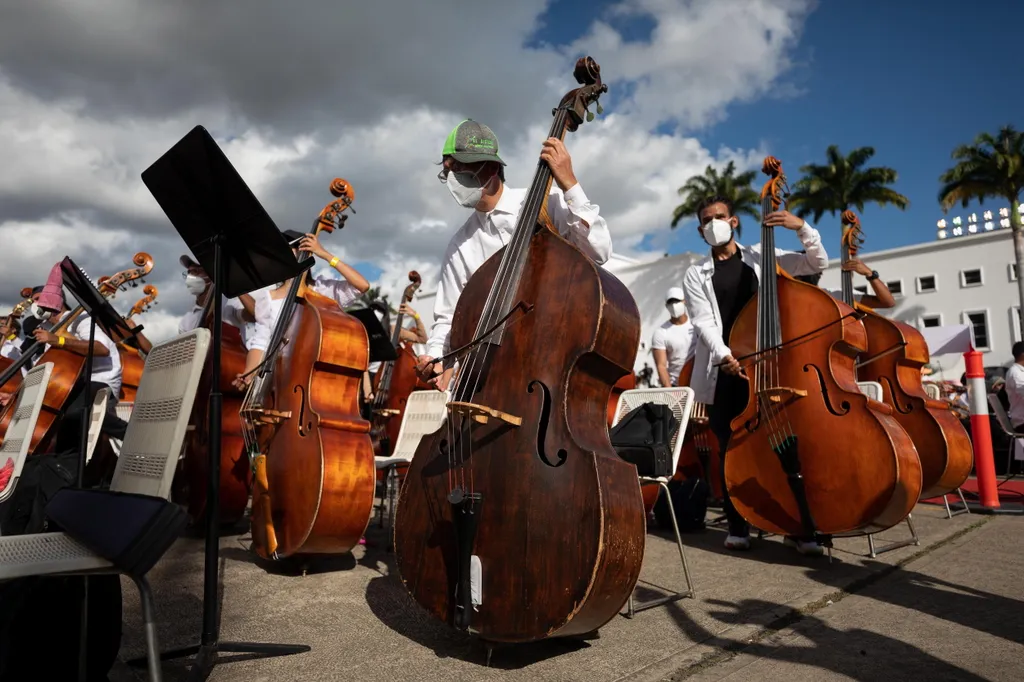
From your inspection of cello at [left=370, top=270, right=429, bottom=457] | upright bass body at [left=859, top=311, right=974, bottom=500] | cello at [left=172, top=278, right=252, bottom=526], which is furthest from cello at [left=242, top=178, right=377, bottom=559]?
upright bass body at [left=859, top=311, right=974, bottom=500]

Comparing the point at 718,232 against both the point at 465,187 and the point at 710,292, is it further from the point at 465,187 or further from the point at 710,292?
the point at 465,187

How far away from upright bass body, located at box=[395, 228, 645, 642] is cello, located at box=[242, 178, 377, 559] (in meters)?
1.20

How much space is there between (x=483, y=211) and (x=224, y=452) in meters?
2.76

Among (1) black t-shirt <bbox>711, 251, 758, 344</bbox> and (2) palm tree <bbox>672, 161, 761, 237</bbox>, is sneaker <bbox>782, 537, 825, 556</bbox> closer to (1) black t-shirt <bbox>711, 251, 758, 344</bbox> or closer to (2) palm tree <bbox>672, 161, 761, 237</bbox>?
(1) black t-shirt <bbox>711, 251, 758, 344</bbox>

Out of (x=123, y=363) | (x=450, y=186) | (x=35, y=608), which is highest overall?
(x=450, y=186)

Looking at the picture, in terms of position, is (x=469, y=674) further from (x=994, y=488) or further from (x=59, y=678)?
(x=994, y=488)

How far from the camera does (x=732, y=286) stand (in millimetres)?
4551

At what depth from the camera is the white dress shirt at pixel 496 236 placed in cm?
284

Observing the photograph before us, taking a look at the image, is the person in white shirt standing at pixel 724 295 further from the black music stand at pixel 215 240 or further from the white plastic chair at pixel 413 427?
the black music stand at pixel 215 240

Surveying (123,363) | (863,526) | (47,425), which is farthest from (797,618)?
(123,363)

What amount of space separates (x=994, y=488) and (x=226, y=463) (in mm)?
6298

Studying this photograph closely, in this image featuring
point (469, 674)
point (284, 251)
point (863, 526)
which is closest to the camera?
point (469, 674)

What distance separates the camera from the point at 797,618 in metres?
2.75

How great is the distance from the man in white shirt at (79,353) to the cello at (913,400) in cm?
533
